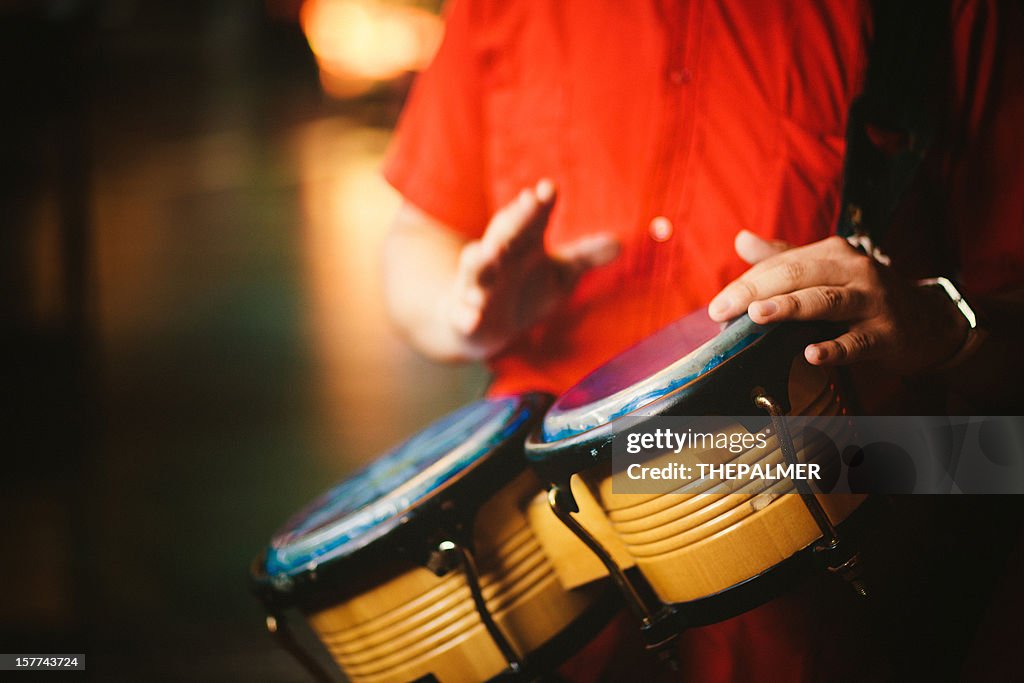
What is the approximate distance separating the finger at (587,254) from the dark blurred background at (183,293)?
40cm

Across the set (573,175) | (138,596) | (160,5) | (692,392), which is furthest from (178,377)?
(692,392)

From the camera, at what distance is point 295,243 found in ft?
3.94

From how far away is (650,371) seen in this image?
60 centimetres

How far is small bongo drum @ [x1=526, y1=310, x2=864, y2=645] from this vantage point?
54 centimetres

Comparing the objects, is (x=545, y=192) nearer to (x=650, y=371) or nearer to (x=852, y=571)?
(x=650, y=371)

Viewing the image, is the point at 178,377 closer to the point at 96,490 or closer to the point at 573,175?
the point at 96,490

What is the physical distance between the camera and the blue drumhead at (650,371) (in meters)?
0.55

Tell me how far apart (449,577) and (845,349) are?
0.41 meters

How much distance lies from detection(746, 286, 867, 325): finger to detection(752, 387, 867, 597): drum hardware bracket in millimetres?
59

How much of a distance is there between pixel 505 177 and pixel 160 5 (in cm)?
70

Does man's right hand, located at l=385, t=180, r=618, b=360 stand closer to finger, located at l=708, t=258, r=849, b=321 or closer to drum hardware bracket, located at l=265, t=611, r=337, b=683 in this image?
finger, located at l=708, t=258, r=849, b=321

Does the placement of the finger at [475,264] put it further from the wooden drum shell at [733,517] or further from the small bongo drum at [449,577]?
the wooden drum shell at [733,517]

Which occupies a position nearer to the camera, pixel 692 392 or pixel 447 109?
pixel 692 392

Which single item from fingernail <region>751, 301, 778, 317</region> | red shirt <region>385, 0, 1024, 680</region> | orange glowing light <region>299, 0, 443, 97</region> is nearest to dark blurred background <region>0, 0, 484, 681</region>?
orange glowing light <region>299, 0, 443, 97</region>
